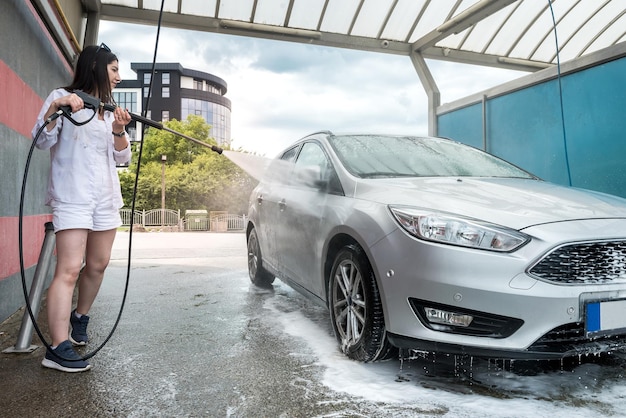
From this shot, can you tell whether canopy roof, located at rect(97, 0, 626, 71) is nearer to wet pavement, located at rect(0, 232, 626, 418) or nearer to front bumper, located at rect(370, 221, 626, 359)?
wet pavement, located at rect(0, 232, 626, 418)

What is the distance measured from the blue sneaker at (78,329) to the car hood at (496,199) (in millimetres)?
2017

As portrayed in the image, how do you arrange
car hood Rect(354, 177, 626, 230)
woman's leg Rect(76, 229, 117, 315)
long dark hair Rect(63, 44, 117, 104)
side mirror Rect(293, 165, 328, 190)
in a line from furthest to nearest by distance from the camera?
side mirror Rect(293, 165, 328, 190) → woman's leg Rect(76, 229, 117, 315) → long dark hair Rect(63, 44, 117, 104) → car hood Rect(354, 177, 626, 230)

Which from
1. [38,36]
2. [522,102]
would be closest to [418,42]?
[522,102]

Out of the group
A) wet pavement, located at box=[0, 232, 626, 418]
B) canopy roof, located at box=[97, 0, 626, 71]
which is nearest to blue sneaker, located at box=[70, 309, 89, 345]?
wet pavement, located at box=[0, 232, 626, 418]

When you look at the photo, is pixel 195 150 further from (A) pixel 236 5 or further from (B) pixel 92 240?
(B) pixel 92 240

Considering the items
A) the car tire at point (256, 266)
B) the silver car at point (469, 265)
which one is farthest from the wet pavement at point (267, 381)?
the car tire at point (256, 266)

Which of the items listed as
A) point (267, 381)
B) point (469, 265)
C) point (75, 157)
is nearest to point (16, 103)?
point (75, 157)

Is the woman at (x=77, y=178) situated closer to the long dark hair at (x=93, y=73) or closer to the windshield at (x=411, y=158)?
the long dark hair at (x=93, y=73)

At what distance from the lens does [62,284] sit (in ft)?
9.82

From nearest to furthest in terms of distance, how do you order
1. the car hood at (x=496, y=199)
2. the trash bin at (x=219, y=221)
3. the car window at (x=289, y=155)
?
the car hood at (x=496, y=199), the car window at (x=289, y=155), the trash bin at (x=219, y=221)

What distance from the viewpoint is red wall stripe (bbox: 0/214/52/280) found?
398cm

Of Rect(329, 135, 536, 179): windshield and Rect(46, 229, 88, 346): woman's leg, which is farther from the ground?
Rect(329, 135, 536, 179): windshield

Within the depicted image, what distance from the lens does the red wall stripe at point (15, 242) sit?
398cm

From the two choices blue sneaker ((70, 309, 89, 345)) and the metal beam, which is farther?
the metal beam
